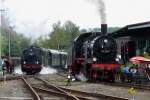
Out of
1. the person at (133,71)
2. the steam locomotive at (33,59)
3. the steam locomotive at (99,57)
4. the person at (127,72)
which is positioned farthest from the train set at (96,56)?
the steam locomotive at (33,59)

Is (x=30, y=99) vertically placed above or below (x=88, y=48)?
below

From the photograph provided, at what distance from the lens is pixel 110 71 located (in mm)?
30078

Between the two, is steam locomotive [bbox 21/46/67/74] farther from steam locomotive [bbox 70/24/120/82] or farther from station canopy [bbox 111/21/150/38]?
steam locomotive [bbox 70/24/120/82]

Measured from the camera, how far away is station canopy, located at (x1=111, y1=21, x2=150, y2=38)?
32.3 meters

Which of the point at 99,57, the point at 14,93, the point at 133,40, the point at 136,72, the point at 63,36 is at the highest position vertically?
the point at 63,36

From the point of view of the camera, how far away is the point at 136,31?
35938 mm

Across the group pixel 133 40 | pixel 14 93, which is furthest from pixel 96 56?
pixel 133 40

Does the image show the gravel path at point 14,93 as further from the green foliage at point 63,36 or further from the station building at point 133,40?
the green foliage at point 63,36

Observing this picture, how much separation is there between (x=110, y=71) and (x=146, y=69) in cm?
239

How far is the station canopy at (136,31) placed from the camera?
Answer: 3228cm

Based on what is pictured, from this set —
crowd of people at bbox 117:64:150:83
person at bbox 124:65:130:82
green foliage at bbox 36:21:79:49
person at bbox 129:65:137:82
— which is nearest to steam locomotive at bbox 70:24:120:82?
person at bbox 124:65:130:82

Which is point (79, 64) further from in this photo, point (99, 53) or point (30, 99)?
point (30, 99)

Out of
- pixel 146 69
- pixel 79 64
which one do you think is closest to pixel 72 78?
pixel 79 64

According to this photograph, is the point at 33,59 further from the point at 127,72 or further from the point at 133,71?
the point at 133,71
